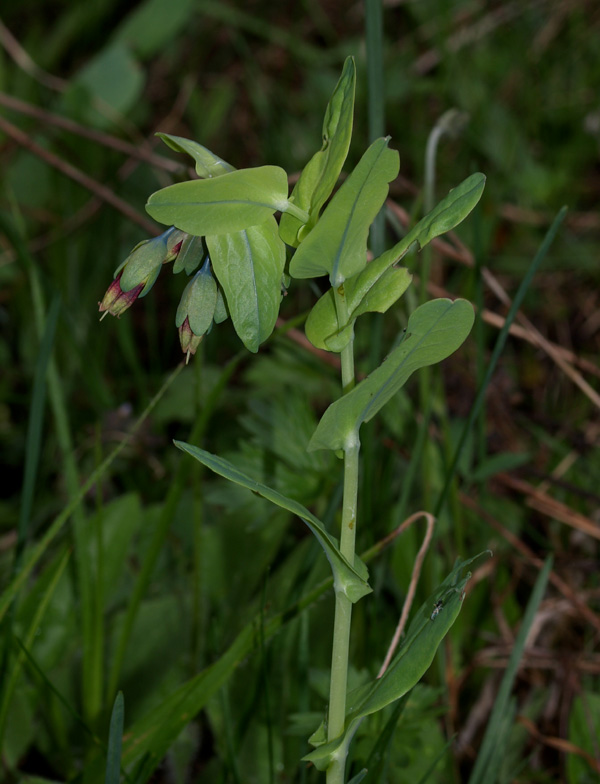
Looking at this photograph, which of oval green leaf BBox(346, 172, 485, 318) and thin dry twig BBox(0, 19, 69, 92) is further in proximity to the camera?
thin dry twig BBox(0, 19, 69, 92)

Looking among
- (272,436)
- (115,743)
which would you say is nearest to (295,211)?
(115,743)

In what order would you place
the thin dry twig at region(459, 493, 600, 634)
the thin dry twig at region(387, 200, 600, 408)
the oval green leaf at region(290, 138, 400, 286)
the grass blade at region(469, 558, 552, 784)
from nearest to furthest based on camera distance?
1. the oval green leaf at region(290, 138, 400, 286)
2. the grass blade at region(469, 558, 552, 784)
3. the thin dry twig at region(459, 493, 600, 634)
4. the thin dry twig at region(387, 200, 600, 408)

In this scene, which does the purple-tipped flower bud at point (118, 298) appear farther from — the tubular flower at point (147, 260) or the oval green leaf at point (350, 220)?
the oval green leaf at point (350, 220)

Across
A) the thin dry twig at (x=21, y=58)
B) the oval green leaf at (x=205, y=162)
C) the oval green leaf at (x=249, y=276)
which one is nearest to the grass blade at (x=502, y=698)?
the oval green leaf at (x=249, y=276)

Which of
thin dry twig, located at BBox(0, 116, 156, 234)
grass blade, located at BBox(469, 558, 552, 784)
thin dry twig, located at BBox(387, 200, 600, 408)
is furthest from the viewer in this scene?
thin dry twig, located at BBox(0, 116, 156, 234)

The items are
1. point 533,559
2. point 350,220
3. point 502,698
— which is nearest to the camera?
point 350,220

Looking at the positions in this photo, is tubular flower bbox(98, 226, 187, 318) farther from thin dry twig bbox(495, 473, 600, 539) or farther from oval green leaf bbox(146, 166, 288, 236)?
thin dry twig bbox(495, 473, 600, 539)

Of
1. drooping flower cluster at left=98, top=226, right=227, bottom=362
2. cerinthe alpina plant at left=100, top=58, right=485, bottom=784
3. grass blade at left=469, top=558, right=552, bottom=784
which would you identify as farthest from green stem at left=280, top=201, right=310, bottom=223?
grass blade at left=469, top=558, right=552, bottom=784

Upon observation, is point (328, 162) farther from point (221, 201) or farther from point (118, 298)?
point (118, 298)

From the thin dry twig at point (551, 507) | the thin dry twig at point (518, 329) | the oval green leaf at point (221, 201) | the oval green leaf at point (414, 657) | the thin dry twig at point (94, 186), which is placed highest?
the oval green leaf at point (221, 201)
